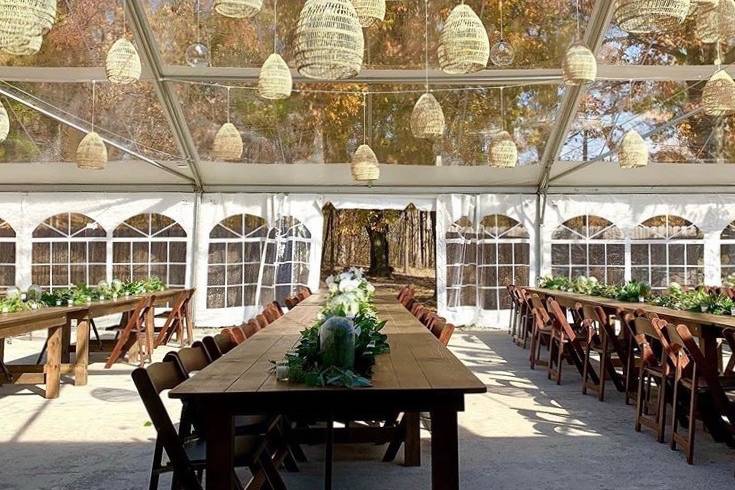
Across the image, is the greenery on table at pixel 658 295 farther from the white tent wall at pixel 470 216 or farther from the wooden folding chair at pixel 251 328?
the wooden folding chair at pixel 251 328

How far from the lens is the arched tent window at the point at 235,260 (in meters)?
11.9

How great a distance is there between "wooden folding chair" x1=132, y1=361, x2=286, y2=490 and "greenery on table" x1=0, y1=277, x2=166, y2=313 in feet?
12.3

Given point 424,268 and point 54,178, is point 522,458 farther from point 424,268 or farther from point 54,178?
point 424,268

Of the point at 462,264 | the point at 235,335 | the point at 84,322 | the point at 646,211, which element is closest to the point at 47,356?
the point at 84,322

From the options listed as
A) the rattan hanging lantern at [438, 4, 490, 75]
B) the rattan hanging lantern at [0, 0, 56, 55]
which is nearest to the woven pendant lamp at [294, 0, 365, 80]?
the rattan hanging lantern at [438, 4, 490, 75]

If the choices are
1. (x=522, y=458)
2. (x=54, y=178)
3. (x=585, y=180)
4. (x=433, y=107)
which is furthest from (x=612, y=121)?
(x=54, y=178)

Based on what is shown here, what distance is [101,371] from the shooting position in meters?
7.74

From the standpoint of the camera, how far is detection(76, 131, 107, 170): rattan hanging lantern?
838cm

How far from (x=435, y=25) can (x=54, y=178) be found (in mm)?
7131

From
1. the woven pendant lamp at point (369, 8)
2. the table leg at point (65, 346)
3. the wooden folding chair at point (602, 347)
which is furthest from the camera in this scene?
the table leg at point (65, 346)

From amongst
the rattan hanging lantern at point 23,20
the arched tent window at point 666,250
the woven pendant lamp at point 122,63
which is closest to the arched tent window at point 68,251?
the woven pendant lamp at point 122,63

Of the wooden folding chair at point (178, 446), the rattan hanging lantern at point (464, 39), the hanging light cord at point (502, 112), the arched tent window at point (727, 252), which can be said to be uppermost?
the hanging light cord at point (502, 112)

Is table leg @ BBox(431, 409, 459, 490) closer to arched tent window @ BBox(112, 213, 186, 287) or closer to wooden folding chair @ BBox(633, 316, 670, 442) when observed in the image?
wooden folding chair @ BBox(633, 316, 670, 442)

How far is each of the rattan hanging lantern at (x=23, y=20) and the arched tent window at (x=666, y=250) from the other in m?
10.5
